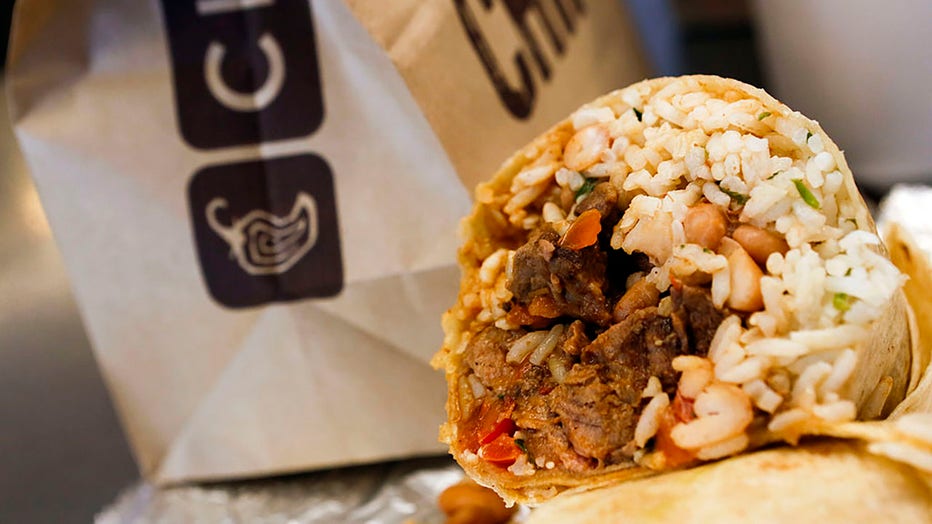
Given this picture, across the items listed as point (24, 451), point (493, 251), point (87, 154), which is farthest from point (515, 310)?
point (24, 451)

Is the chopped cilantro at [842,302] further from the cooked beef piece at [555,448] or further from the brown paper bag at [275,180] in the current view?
the brown paper bag at [275,180]


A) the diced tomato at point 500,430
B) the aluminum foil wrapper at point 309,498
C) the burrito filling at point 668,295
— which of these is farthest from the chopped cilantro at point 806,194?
the aluminum foil wrapper at point 309,498

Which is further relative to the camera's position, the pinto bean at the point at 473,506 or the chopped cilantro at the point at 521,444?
the pinto bean at the point at 473,506

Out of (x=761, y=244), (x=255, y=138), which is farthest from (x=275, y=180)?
(x=761, y=244)

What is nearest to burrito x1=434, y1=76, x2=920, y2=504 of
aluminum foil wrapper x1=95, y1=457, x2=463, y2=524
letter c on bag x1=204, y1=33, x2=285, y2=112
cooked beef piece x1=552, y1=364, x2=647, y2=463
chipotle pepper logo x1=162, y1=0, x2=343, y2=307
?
cooked beef piece x1=552, y1=364, x2=647, y2=463

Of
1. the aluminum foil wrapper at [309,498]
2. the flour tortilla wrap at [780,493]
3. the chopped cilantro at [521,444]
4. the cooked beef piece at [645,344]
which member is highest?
the cooked beef piece at [645,344]

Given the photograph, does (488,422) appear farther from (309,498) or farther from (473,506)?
(309,498)

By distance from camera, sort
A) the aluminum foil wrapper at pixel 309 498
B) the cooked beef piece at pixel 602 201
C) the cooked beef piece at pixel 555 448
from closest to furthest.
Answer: the cooked beef piece at pixel 555 448
the cooked beef piece at pixel 602 201
the aluminum foil wrapper at pixel 309 498
